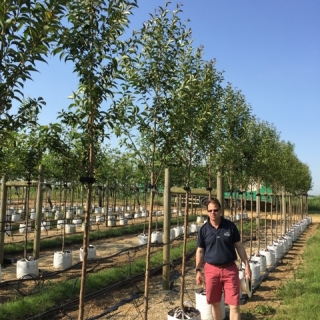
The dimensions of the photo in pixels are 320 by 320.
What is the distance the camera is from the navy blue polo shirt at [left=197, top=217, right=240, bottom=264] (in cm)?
438

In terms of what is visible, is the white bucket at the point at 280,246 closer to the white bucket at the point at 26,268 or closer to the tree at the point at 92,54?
the white bucket at the point at 26,268

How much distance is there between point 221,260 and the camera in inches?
172

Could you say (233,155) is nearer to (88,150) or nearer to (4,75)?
(88,150)

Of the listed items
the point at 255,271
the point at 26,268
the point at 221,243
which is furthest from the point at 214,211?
the point at 26,268

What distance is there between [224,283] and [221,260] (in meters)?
0.33

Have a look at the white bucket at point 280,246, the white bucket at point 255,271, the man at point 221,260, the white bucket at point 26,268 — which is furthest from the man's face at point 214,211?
the white bucket at point 280,246

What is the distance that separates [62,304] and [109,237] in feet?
28.6

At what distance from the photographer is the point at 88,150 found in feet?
12.2

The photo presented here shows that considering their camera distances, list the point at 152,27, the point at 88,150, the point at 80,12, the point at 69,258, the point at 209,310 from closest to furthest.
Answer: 1. the point at 80,12
2. the point at 88,150
3. the point at 152,27
4. the point at 209,310
5. the point at 69,258

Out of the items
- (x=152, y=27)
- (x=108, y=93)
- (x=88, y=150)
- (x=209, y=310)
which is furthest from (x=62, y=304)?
(x=152, y=27)

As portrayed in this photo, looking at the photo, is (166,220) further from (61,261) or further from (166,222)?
(61,261)

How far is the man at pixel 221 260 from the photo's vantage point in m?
4.35

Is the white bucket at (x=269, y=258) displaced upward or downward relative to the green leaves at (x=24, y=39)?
downward

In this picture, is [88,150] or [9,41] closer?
[9,41]
